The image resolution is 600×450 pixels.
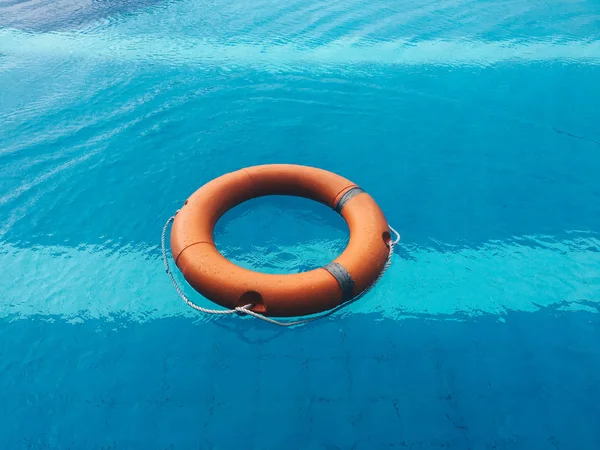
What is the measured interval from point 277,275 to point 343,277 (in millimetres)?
381

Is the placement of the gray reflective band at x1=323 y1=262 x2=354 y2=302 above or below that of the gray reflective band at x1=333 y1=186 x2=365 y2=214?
below

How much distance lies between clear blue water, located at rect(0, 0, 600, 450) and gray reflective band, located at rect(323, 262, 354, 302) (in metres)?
0.23

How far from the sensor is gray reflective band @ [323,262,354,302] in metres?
2.44

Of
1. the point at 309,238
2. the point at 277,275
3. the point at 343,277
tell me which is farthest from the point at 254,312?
the point at 309,238

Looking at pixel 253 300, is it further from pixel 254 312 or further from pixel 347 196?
pixel 347 196

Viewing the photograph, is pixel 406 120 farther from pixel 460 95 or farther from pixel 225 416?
pixel 225 416

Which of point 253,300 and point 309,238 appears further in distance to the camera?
point 309,238

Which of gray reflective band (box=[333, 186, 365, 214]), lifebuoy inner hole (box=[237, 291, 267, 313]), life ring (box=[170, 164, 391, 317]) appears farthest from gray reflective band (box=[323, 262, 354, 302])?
gray reflective band (box=[333, 186, 365, 214])

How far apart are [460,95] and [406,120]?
0.80m

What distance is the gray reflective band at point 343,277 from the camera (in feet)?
8.01

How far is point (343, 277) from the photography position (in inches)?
96.3

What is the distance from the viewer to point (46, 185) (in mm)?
3492

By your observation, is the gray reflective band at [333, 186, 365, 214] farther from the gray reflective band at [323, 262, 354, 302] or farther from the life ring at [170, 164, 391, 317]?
the gray reflective band at [323, 262, 354, 302]

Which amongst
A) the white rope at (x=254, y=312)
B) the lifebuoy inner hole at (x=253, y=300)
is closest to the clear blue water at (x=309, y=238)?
the white rope at (x=254, y=312)
